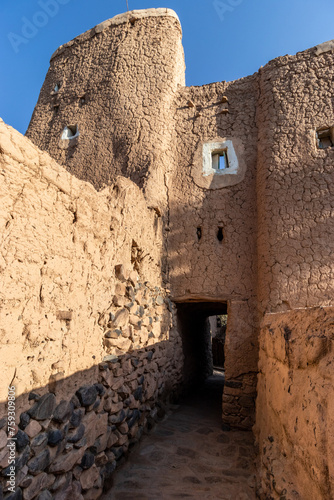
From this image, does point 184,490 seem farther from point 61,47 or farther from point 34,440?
point 61,47

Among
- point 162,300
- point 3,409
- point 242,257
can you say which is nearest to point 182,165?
point 242,257

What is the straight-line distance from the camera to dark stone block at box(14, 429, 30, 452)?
1739 mm

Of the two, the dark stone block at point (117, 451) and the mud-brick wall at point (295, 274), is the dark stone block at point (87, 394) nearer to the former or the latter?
the dark stone block at point (117, 451)

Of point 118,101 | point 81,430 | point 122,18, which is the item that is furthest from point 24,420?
point 122,18

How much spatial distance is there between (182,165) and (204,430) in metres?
4.37

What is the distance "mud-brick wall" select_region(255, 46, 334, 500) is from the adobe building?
2cm

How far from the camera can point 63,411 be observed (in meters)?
2.14

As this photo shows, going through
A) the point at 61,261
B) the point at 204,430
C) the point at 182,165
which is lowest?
the point at 204,430

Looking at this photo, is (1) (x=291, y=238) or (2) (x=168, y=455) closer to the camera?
(2) (x=168, y=455)

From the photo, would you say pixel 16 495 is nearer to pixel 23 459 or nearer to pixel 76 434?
pixel 23 459

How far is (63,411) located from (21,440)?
0.40m

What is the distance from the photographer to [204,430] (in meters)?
3.84

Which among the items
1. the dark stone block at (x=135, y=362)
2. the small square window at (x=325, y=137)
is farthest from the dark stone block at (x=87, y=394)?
the small square window at (x=325, y=137)

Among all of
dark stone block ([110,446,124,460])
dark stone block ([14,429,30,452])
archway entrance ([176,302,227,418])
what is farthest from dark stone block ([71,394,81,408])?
archway entrance ([176,302,227,418])
